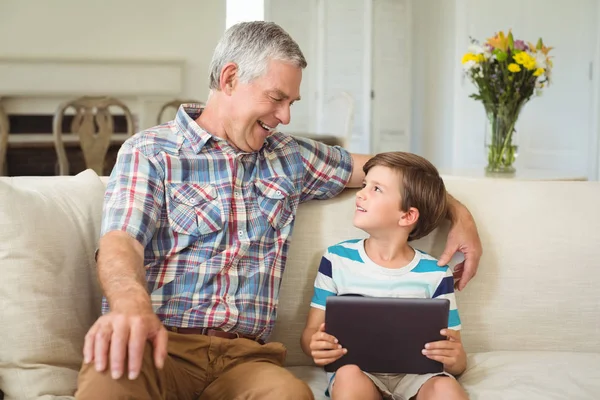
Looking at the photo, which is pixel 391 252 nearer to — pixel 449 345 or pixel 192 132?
pixel 449 345

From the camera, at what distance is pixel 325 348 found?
58.6 inches

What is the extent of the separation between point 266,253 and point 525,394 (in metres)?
0.58

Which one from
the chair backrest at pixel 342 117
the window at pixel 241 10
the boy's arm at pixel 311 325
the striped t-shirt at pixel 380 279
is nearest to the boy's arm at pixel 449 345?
the striped t-shirt at pixel 380 279

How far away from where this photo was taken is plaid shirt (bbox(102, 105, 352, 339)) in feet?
5.07

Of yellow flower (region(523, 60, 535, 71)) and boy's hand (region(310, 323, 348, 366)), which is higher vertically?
yellow flower (region(523, 60, 535, 71))

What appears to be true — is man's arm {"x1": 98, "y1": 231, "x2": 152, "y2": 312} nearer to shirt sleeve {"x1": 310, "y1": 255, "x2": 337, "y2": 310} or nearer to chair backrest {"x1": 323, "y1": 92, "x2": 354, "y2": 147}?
shirt sleeve {"x1": 310, "y1": 255, "x2": 337, "y2": 310}

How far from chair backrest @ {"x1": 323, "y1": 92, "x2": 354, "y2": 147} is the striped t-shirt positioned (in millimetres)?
2865

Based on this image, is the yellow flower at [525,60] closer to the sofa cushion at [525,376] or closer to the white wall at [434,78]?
Result: the sofa cushion at [525,376]

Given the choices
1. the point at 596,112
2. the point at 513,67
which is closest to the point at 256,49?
the point at 513,67

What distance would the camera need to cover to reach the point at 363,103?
644 cm

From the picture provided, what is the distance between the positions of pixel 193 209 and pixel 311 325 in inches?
13.2

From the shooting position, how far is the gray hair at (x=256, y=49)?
5.45 feet

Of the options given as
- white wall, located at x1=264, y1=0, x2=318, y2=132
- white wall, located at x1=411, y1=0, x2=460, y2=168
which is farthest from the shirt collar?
white wall, located at x1=264, y1=0, x2=318, y2=132

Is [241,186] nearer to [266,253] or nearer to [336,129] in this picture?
[266,253]
